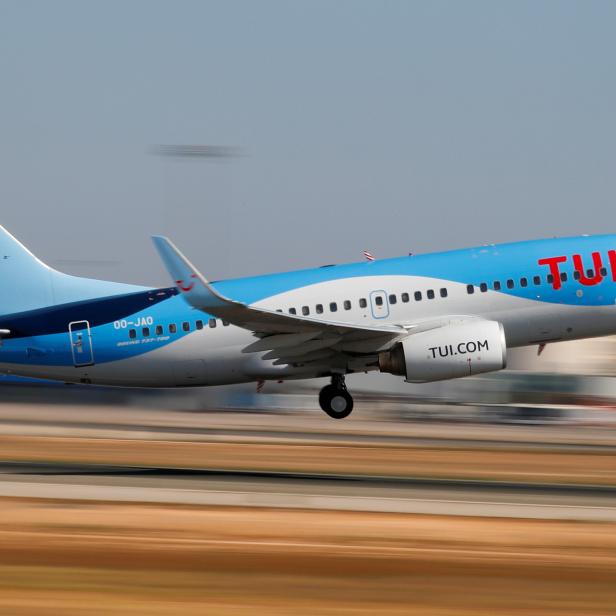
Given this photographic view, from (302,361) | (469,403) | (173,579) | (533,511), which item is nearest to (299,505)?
(533,511)

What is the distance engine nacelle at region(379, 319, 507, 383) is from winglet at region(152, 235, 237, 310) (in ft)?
17.5

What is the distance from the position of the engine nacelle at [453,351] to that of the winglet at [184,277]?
17.5 ft

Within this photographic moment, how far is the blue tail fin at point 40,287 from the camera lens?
1266 inches

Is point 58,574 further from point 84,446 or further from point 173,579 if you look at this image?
point 84,446

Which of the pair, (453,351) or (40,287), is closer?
(453,351)

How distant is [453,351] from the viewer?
30.0 metres

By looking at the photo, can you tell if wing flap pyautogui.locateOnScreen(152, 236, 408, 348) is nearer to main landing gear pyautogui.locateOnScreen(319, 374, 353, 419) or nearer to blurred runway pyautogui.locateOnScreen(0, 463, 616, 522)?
main landing gear pyautogui.locateOnScreen(319, 374, 353, 419)

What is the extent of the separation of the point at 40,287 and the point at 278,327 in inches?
281

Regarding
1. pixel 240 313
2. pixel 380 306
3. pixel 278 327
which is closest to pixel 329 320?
pixel 380 306

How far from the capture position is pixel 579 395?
50.2m

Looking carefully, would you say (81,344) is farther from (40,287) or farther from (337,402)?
(337,402)

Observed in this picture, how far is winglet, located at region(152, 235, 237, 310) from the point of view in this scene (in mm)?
27516

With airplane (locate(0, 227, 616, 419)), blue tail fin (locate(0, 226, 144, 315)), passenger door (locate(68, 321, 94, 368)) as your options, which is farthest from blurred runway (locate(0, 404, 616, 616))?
blue tail fin (locate(0, 226, 144, 315))

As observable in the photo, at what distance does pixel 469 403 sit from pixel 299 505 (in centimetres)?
3025
